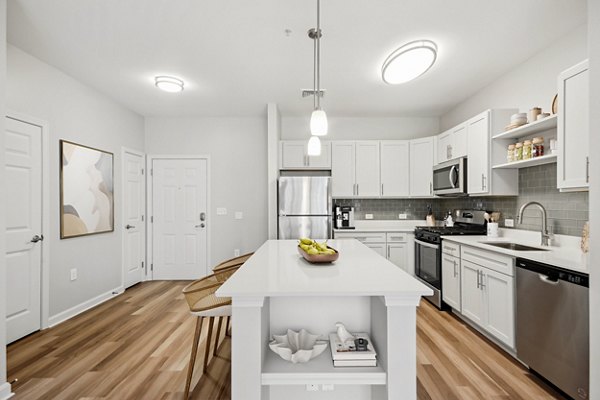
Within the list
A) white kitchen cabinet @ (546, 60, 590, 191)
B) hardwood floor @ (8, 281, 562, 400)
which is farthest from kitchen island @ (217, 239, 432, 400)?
white kitchen cabinet @ (546, 60, 590, 191)

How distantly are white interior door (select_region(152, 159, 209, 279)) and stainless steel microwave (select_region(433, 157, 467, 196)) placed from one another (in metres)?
3.53

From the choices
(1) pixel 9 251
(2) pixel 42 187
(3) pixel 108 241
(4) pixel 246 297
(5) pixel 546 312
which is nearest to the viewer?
(4) pixel 246 297

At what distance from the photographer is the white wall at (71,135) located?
9.19ft

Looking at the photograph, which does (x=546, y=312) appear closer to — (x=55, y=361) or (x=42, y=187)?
(x=55, y=361)

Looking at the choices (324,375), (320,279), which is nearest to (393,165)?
(320,279)

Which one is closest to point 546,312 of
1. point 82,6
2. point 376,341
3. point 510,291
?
point 510,291

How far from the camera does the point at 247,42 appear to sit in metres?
2.63

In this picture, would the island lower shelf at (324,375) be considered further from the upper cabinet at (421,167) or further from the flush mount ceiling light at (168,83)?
the upper cabinet at (421,167)

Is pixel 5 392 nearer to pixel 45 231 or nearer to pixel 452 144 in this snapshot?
pixel 45 231

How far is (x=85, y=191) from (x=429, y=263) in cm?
422

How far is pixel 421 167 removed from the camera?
177 inches

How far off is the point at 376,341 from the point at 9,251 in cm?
314

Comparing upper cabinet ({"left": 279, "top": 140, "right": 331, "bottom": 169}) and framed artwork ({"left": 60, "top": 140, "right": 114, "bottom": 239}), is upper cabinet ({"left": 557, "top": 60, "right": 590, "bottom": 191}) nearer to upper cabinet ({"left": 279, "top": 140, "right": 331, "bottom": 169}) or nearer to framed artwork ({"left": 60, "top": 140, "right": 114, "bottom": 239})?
upper cabinet ({"left": 279, "top": 140, "right": 331, "bottom": 169})

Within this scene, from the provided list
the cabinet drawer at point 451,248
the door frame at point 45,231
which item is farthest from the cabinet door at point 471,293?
the door frame at point 45,231
